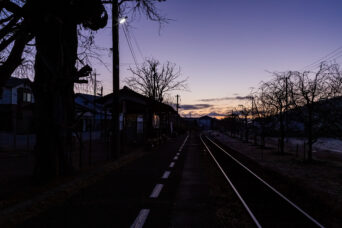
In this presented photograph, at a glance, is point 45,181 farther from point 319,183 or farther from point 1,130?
point 1,130

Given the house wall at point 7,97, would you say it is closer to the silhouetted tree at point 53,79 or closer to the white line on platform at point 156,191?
the silhouetted tree at point 53,79

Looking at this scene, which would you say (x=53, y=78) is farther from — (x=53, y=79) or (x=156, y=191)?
(x=156, y=191)

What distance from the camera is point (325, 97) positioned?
1453 centimetres

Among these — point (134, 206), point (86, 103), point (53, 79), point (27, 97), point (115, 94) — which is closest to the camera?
point (134, 206)

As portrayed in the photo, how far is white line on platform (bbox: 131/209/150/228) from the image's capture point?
4.75 m

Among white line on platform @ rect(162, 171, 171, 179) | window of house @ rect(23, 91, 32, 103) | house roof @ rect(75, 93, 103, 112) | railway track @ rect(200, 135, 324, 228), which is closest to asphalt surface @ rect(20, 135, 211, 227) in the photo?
A: white line on platform @ rect(162, 171, 171, 179)

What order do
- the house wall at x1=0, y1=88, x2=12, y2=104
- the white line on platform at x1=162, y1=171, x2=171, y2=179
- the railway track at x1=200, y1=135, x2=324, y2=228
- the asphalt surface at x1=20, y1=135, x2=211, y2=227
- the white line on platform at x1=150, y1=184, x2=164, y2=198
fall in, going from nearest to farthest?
the asphalt surface at x1=20, y1=135, x2=211, y2=227
the railway track at x1=200, y1=135, x2=324, y2=228
the white line on platform at x1=150, y1=184, x2=164, y2=198
the white line on platform at x1=162, y1=171, x2=171, y2=179
the house wall at x1=0, y1=88, x2=12, y2=104

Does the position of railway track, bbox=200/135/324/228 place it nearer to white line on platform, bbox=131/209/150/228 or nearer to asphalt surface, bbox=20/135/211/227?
asphalt surface, bbox=20/135/211/227

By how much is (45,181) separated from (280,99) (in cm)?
1806

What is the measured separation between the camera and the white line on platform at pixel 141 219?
4.75 m

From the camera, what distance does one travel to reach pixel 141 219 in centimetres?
507

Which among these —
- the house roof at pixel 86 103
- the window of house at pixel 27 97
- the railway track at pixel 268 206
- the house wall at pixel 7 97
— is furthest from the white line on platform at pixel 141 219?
the house wall at pixel 7 97

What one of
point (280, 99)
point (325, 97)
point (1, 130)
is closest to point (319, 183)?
point (325, 97)

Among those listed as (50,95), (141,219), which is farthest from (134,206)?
(50,95)
